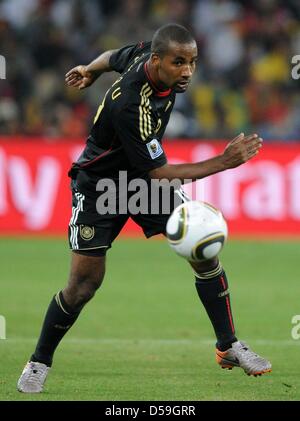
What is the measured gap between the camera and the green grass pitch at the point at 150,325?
21.8 ft

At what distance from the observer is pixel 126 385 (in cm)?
668

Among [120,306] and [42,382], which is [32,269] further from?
[42,382]

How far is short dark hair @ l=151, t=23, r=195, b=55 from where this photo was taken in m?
6.31

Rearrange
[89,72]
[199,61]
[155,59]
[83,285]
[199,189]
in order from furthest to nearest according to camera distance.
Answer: [199,61]
[199,189]
[89,72]
[83,285]
[155,59]

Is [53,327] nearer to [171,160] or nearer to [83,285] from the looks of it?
[83,285]

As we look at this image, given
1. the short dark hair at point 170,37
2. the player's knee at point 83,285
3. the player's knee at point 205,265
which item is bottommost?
the player's knee at point 83,285

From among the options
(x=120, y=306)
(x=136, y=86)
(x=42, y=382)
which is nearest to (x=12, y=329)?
(x=120, y=306)

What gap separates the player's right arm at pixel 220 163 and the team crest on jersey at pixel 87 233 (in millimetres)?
583

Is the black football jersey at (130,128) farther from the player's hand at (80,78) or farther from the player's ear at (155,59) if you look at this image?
the player's hand at (80,78)

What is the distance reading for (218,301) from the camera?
266 inches

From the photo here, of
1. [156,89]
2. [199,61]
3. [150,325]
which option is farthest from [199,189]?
[156,89]

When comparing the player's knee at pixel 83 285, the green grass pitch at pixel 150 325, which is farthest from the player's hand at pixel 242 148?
the green grass pitch at pixel 150 325

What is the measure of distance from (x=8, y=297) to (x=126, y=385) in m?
4.07

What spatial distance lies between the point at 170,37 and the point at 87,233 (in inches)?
53.8
